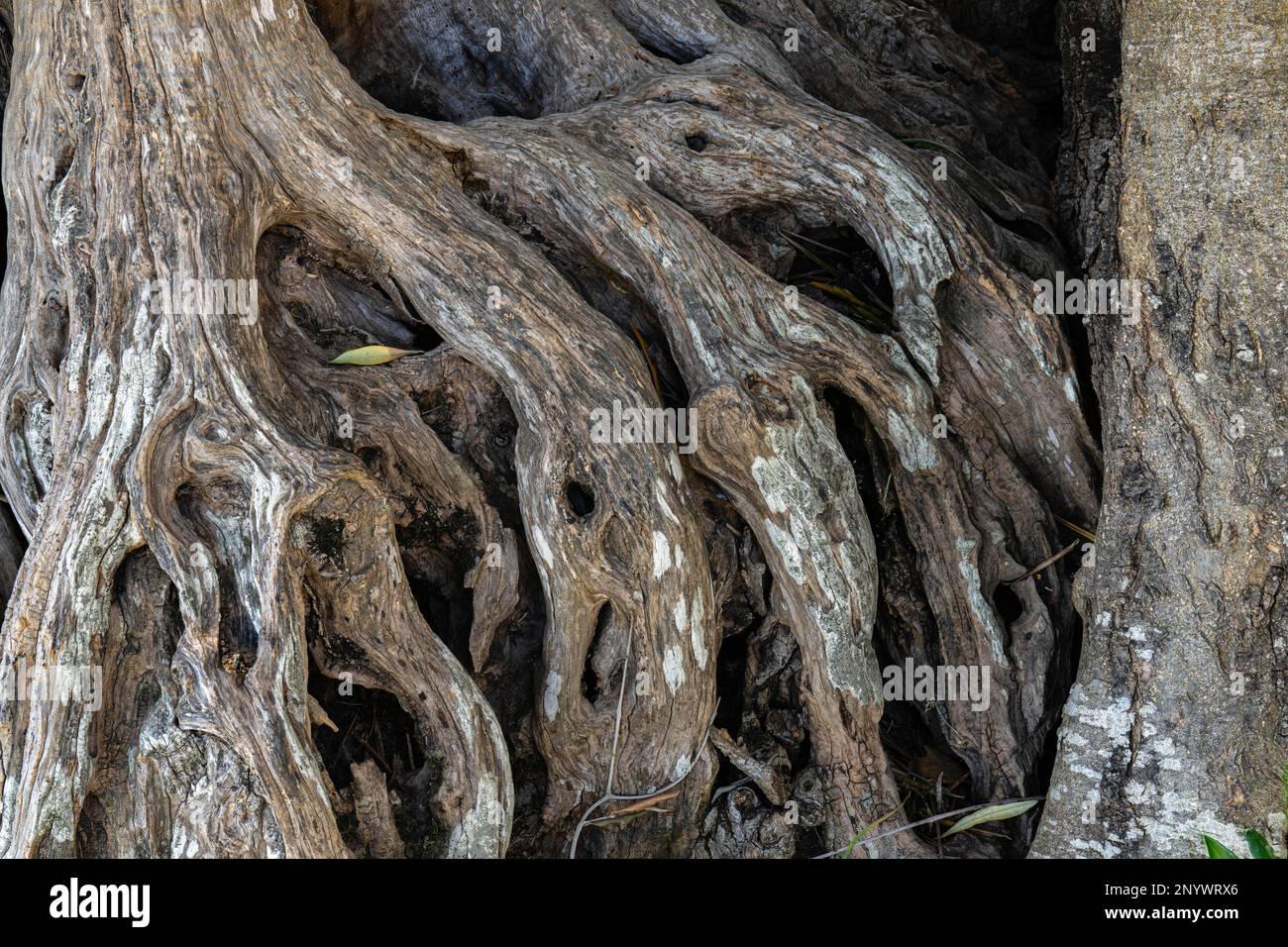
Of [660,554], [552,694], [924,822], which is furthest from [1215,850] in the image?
[552,694]

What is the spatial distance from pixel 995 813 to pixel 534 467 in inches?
66.4

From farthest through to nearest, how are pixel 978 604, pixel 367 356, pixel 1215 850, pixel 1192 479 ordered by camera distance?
pixel 978 604 → pixel 367 356 → pixel 1192 479 → pixel 1215 850

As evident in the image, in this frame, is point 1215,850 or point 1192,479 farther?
point 1192,479

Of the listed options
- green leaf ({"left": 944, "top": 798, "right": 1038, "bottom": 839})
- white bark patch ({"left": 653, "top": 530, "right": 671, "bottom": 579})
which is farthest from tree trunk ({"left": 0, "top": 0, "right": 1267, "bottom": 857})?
green leaf ({"left": 944, "top": 798, "right": 1038, "bottom": 839})

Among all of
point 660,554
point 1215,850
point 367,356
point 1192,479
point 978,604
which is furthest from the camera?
point 978,604

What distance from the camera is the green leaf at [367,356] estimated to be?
325 cm

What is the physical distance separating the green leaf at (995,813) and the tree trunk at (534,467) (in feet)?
0.53

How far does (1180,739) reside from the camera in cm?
293

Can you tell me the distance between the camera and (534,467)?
3.17 metres

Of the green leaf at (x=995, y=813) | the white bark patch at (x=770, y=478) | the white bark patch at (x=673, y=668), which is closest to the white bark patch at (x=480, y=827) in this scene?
the white bark patch at (x=673, y=668)

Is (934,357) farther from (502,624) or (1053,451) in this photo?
(502,624)

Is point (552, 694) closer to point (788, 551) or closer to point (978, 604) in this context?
point (788, 551)

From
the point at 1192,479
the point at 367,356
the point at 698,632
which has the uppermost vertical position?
the point at 367,356

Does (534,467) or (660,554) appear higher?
(534,467)
